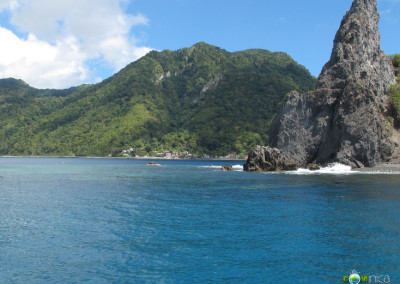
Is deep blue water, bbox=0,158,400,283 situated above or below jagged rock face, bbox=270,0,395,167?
below

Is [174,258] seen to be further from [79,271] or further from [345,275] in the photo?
[345,275]

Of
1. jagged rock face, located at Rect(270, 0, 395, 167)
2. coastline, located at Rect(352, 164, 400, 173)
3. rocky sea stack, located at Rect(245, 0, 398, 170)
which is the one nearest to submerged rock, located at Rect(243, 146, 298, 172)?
rocky sea stack, located at Rect(245, 0, 398, 170)

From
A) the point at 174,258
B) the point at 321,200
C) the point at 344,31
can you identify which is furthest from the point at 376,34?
the point at 174,258

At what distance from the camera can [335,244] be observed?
24.6 meters

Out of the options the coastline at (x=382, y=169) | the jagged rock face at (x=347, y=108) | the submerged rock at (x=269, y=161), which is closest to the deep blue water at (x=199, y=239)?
the coastline at (x=382, y=169)

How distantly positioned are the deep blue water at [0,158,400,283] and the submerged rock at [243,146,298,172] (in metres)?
53.4

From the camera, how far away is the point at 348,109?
95.9m

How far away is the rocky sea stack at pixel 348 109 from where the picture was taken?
310ft

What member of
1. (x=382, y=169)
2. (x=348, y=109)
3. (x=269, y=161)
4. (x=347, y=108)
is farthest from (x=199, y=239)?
(x=347, y=108)

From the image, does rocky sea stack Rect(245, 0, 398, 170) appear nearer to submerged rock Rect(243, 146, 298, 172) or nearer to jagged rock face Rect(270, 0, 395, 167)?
jagged rock face Rect(270, 0, 395, 167)

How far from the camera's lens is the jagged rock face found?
94625mm

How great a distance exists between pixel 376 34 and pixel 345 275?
121 meters

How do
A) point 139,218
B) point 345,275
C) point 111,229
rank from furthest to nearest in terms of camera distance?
point 139,218, point 111,229, point 345,275

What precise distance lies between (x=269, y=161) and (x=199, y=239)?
76795 mm
